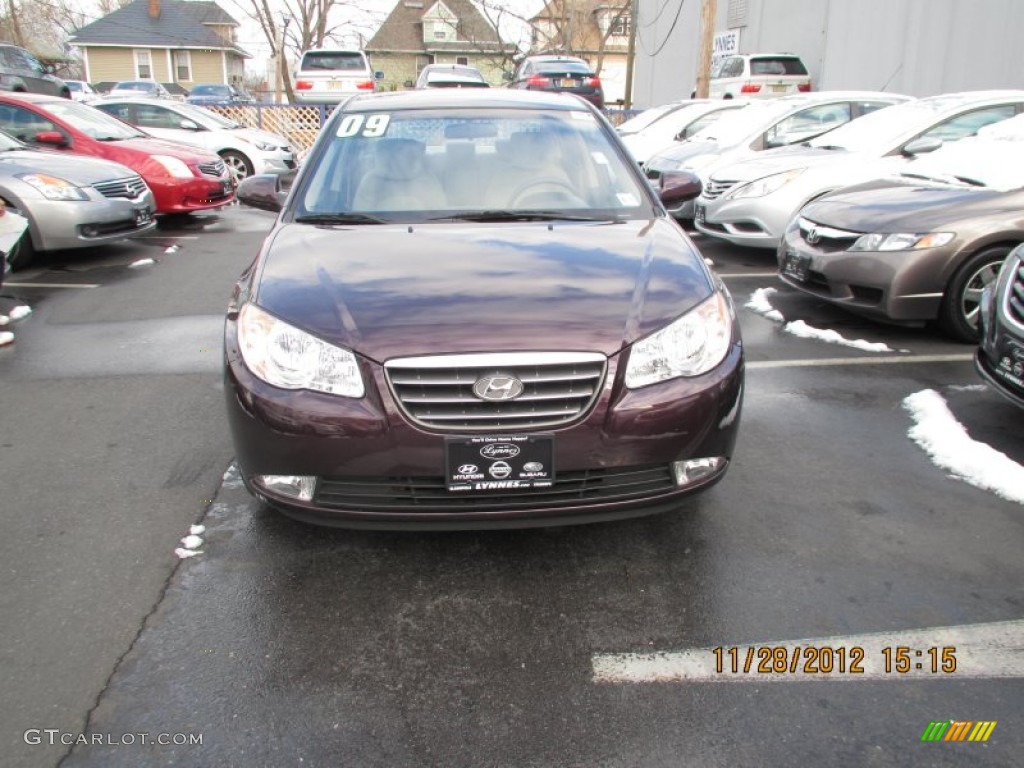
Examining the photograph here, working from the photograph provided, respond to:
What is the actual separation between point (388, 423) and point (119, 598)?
1.15 m

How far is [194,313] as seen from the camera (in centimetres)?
677

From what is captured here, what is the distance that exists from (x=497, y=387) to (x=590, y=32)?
51233mm

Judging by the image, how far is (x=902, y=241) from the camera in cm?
563

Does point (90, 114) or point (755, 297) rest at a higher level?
point (90, 114)

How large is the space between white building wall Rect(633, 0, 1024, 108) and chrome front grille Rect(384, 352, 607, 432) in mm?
16572

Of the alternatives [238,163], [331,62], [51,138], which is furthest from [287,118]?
[51,138]

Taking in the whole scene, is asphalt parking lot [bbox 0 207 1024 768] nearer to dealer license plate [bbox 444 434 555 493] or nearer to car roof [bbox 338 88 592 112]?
dealer license plate [bbox 444 434 555 493]

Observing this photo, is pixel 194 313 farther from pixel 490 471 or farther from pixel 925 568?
pixel 925 568

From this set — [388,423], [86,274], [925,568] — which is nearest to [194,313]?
[86,274]

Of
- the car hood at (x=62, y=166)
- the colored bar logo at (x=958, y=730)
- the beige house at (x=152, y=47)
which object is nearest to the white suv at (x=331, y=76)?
the car hood at (x=62, y=166)

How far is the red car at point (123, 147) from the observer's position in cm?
995

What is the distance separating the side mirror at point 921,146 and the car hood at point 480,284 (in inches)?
197

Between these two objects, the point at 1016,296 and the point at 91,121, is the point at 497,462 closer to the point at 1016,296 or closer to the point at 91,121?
the point at 1016,296

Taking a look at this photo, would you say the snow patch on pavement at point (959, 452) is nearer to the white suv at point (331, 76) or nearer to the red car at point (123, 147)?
the red car at point (123, 147)
